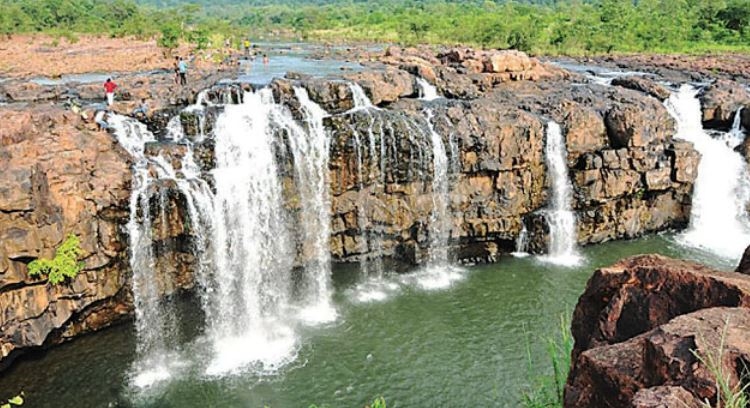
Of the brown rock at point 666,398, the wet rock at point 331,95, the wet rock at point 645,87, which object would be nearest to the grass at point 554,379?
the brown rock at point 666,398

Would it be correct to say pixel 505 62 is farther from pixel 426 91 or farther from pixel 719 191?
pixel 719 191

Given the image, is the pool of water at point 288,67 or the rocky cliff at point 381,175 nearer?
the rocky cliff at point 381,175

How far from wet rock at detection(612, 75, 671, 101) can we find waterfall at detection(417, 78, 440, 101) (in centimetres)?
854

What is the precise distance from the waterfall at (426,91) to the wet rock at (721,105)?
10.3 m

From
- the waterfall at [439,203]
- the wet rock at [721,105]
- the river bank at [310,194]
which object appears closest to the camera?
the river bank at [310,194]

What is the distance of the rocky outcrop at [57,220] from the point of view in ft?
41.0

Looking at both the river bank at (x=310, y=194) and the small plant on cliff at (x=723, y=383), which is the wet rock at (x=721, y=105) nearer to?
the river bank at (x=310, y=194)

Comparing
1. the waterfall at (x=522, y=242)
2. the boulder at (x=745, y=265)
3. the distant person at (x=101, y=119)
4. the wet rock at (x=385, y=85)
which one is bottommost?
the waterfall at (x=522, y=242)

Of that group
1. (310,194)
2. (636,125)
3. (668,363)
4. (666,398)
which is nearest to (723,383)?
(666,398)

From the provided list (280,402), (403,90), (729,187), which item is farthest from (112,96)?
(729,187)

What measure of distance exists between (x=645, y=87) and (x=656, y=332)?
886 inches

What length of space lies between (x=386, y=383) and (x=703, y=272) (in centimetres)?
911

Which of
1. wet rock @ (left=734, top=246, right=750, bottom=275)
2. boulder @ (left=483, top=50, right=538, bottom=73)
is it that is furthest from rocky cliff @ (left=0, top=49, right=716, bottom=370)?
wet rock @ (left=734, top=246, right=750, bottom=275)

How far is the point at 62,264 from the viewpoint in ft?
42.7
